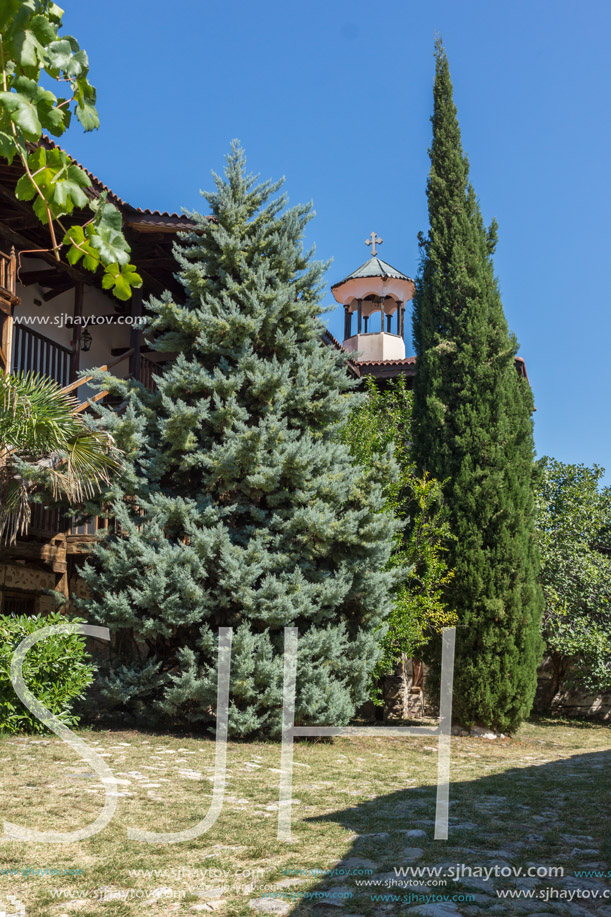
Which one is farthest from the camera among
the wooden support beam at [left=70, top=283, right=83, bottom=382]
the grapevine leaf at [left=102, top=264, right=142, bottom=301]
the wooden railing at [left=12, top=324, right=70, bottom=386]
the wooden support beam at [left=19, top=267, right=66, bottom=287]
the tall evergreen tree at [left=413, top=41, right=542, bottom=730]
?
the wooden support beam at [left=19, top=267, right=66, bottom=287]

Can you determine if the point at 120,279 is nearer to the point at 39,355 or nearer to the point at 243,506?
the point at 243,506

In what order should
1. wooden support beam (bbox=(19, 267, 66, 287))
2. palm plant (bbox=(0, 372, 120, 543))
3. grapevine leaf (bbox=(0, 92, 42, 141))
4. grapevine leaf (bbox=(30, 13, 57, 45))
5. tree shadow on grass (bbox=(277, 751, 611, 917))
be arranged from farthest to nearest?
1. wooden support beam (bbox=(19, 267, 66, 287))
2. palm plant (bbox=(0, 372, 120, 543))
3. tree shadow on grass (bbox=(277, 751, 611, 917))
4. grapevine leaf (bbox=(30, 13, 57, 45))
5. grapevine leaf (bbox=(0, 92, 42, 141))

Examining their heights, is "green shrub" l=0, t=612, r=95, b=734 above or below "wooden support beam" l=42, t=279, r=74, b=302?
below

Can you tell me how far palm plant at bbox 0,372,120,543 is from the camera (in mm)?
7996

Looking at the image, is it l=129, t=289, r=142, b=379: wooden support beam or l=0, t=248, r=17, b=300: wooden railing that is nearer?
l=0, t=248, r=17, b=300: wooden railing

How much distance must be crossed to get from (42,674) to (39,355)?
516 cm

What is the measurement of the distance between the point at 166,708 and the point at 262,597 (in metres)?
1.55

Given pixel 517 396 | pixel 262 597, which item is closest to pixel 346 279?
pixel 517 396

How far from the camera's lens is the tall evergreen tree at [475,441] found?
462 inches

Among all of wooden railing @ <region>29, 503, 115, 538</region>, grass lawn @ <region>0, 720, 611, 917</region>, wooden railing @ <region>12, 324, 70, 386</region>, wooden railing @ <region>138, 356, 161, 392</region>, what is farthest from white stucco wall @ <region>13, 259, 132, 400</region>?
grass lawn @ <region>0, 720, 611, 917</region>

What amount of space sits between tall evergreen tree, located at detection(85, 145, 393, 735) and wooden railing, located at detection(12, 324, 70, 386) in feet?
6.24

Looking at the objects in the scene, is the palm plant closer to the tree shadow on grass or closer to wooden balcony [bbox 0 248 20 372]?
wooden balcony [bbox 0 248 20 372]

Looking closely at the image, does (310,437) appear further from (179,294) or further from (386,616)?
(179,294)

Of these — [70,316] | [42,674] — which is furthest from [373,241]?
[42,674]
